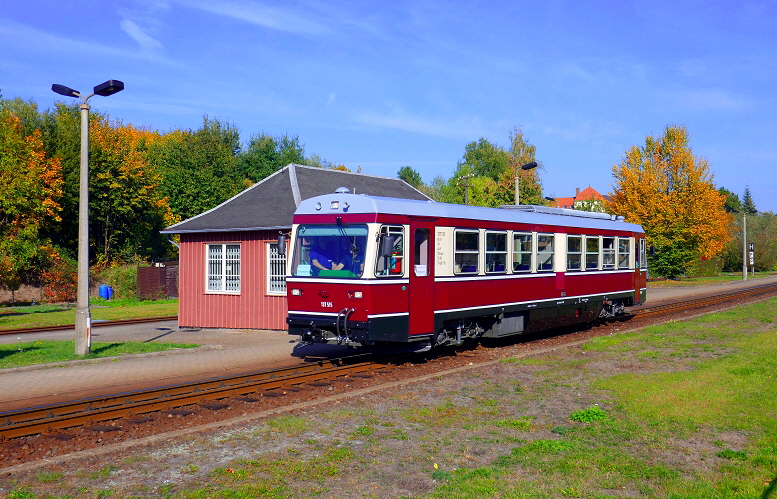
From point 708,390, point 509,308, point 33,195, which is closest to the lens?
point 708,390

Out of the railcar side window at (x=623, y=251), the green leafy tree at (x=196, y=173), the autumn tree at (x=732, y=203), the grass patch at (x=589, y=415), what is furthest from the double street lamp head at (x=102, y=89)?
the autumn tree at (x=732, y=203)

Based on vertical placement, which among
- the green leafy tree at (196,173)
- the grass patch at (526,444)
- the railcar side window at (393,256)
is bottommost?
the grass patch at (526,444)

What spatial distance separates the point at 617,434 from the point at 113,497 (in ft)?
18.6

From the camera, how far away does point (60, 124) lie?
46.6 meters

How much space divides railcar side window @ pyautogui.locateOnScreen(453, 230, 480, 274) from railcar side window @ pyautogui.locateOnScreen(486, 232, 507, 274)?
0.51 metres

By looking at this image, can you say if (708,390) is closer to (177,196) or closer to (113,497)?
(113,497)

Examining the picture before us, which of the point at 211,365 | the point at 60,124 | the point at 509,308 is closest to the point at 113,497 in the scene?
the point at 211,365

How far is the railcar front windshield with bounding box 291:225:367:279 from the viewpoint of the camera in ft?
43.5

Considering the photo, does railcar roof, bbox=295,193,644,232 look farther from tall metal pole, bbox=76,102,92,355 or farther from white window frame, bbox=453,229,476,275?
tall metal pole, bbox=76,102,92,355

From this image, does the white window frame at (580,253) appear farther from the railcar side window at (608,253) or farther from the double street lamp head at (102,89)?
the double street lamp head at (102,89)

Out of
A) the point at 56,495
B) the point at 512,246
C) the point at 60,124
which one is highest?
the point at 60,124

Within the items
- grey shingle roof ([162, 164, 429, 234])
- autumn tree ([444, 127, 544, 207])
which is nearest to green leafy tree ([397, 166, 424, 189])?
autumn tree ([444, 127, 544, 207])

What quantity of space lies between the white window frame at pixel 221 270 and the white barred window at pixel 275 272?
1167 millimetres

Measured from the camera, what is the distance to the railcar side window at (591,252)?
2061cm
